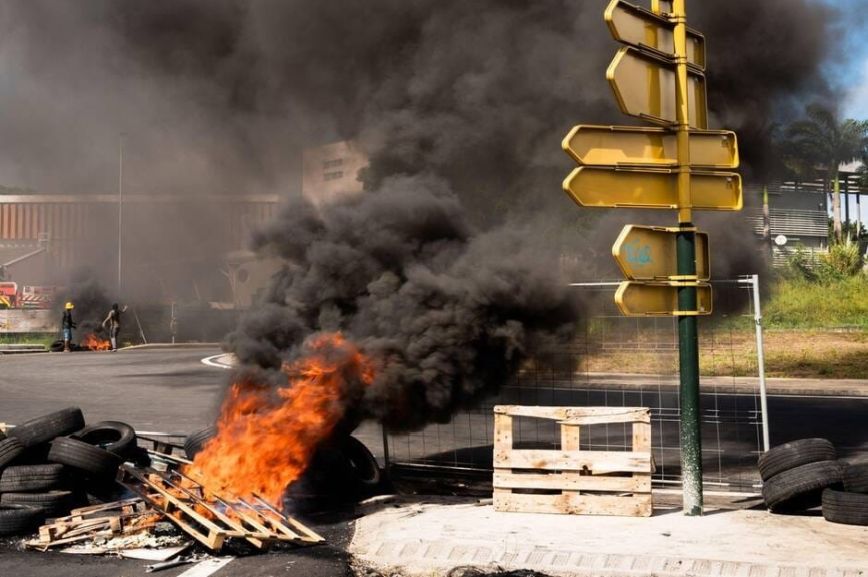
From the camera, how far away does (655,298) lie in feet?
20.4

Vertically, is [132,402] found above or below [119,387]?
below

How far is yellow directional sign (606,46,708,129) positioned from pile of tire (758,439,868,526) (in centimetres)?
270

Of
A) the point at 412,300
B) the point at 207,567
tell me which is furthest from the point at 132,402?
the point at 207,567

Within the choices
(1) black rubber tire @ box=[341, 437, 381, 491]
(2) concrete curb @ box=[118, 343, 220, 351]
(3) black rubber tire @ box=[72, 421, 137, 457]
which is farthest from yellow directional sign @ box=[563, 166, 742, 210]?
(2) concrete curb @ box=[118, 343, 220, 351]

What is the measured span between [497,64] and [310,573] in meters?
5.87

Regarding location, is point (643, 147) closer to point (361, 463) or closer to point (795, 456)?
point (795, 456)

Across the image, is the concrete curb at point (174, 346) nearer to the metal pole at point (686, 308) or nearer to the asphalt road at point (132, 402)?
the asphalt road at point (132, 402)

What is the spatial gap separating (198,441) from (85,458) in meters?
1.00

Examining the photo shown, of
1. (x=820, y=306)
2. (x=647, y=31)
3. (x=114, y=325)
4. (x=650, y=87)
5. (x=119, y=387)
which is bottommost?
(x=119, y=387)

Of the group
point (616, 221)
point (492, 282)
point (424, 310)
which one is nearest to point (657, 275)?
point (492, 282)

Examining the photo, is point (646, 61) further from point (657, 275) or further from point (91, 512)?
point (91, 512)

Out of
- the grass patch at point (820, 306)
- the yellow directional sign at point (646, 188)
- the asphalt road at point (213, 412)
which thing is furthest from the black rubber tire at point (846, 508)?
the grass patch at point (820, 306)

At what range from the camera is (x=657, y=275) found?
6246mm

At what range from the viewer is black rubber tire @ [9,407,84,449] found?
6.79 metres
